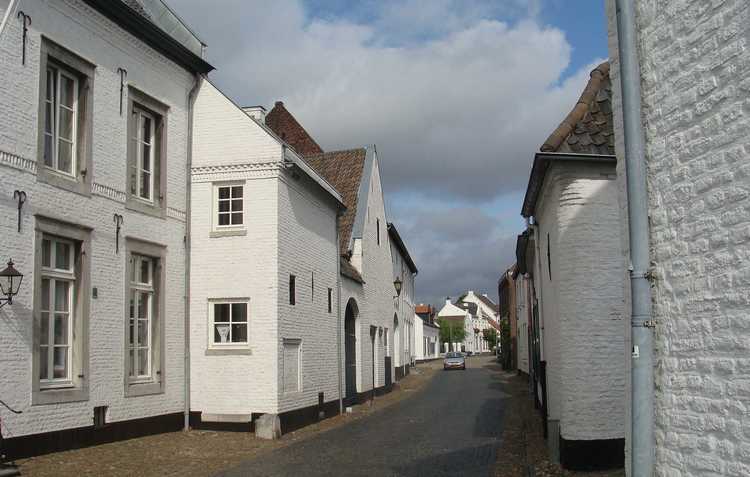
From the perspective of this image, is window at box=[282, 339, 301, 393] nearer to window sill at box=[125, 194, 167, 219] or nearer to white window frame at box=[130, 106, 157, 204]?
window sill at box=[125, 194, 167, 219]

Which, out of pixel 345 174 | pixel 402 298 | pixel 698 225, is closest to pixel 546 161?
pixel 698 225

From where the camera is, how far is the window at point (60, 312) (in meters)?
11.8

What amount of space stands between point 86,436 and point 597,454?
8.02 m

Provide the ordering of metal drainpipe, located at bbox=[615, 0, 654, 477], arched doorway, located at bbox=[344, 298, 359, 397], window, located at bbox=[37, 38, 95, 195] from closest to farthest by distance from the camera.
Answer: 1. metal drainpipe, located at bbox=[615, 0, 654, 477]
2. window, located at bbox=[37, 38, 95, 195]
3. arched doorway, located at bbox=[344, 298, 359, 397]

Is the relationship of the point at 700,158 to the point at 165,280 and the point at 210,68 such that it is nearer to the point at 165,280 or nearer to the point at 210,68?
the point at 165,280

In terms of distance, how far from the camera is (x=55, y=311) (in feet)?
40.6

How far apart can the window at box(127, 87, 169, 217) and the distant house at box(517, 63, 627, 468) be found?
7.86 meters

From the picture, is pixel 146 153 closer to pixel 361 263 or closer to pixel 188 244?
pixel 188 244

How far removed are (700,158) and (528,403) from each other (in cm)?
1787

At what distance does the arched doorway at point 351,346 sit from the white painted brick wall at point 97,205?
7.52 meters

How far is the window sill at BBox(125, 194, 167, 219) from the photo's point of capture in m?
14.4

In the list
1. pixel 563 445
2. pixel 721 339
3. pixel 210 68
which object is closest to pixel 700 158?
pixel 721 339

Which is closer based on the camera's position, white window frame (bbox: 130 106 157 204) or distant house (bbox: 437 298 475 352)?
white window frame (bbox: 130 106 157 204)

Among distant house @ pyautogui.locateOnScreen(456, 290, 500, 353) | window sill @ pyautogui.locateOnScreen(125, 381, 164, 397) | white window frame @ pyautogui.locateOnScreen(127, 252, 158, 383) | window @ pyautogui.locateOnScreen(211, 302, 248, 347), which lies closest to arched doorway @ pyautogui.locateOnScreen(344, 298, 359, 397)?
window @ pyautogui.locateOnScreen(211, 302, 248, 347)
